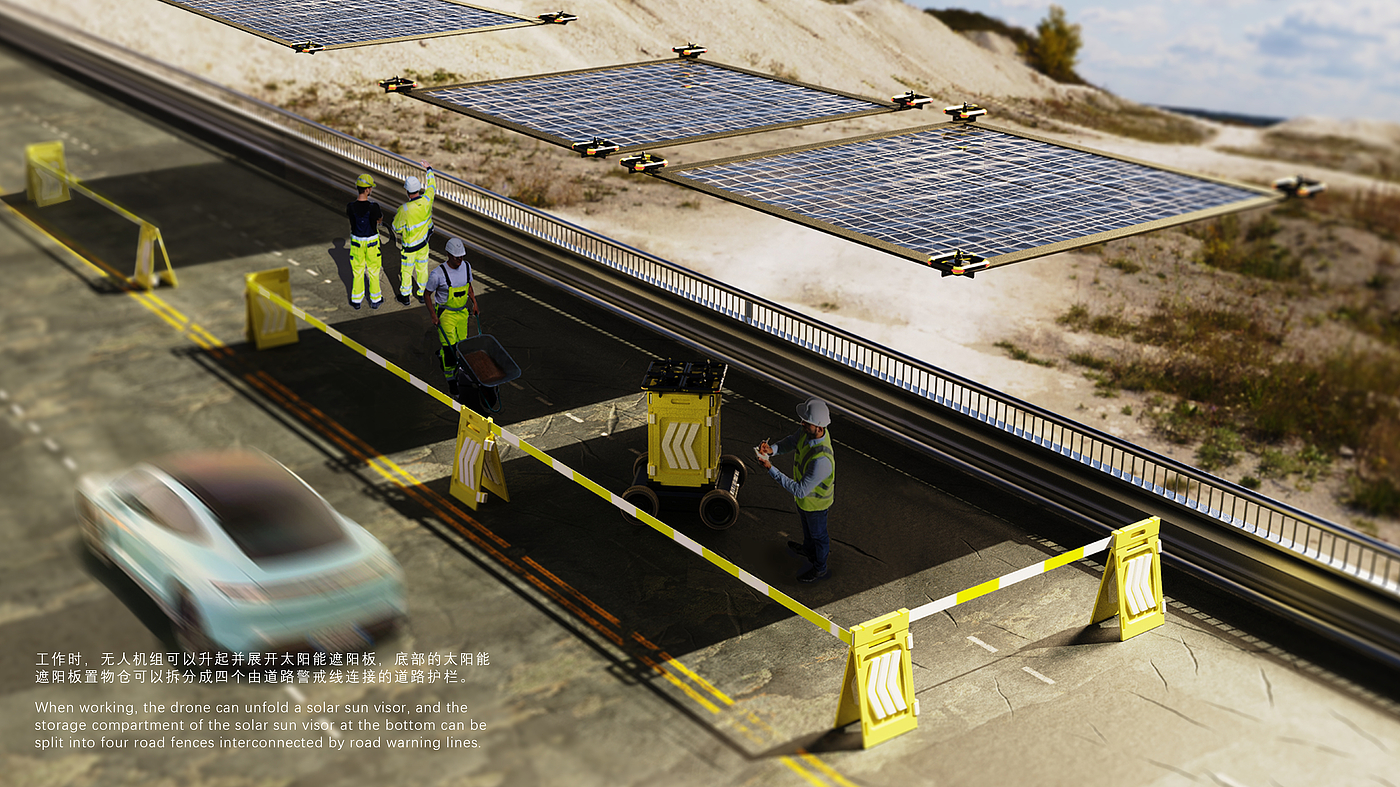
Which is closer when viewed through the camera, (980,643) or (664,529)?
(980,643)

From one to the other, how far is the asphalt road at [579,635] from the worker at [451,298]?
1.22m

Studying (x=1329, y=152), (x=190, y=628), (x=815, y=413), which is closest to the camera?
(x=190, y=628)

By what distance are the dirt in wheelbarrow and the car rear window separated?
3758mm

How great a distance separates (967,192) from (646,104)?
5.80 meters

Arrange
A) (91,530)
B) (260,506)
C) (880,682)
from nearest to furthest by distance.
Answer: (880,682), (260,506), (91,530)

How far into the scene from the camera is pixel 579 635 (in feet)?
39.4

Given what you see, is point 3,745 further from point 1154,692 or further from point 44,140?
point 44,140

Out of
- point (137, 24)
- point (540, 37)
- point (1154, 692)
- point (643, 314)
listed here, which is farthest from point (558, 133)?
point (137, 24)

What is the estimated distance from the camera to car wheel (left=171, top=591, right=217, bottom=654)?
35.7 ft

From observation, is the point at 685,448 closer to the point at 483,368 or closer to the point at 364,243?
the point at 483,368

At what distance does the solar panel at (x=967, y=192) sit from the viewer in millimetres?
12828

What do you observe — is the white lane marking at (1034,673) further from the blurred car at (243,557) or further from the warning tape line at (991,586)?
the blurred car at (243,557)

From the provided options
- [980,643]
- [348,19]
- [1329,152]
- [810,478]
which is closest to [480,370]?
[810,478]

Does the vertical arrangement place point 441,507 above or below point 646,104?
below
